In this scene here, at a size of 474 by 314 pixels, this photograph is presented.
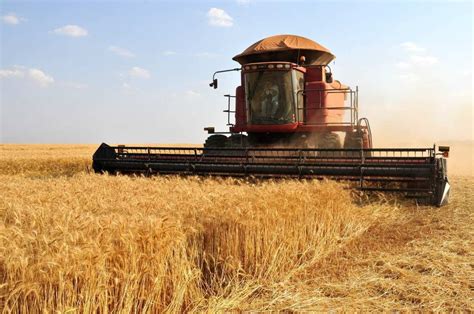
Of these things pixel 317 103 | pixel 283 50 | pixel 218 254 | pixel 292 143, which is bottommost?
pixel 218 254

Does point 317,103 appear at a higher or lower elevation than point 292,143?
higher

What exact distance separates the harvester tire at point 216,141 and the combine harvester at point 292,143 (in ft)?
0.08

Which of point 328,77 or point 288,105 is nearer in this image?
point 288,105

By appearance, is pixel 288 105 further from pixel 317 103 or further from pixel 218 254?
pixel 218 254

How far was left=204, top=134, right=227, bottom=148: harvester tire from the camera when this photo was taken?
9835 mm

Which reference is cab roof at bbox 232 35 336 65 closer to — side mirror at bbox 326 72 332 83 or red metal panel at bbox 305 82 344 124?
side mirror at bbox 326 72 332 83

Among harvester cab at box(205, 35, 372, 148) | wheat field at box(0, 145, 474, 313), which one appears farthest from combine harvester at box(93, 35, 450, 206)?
wheat field at box(0, 145, 474, 313)

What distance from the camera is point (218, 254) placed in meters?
3.56

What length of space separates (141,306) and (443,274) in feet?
8.79

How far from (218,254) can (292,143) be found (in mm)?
6193

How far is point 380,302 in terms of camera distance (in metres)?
3.31

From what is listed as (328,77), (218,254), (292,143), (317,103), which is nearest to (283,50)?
(328,77)

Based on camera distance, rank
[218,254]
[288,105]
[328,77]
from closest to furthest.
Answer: [218,254], [288,105], [328,77]

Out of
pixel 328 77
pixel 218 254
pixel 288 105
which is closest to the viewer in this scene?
pixel 218 254
